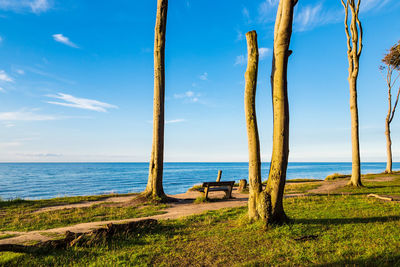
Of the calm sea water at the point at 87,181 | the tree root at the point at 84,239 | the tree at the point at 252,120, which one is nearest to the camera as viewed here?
the tree root at the point at 84,239

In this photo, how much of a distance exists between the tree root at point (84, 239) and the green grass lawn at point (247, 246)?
16 centimetres

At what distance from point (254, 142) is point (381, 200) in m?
7.12

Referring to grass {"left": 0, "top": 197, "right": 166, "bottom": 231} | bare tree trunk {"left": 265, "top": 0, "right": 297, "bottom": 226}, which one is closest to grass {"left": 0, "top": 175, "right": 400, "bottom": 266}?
bare tree trunk {"left": 265, "top": 0, "right": 297, "bottom": 226}

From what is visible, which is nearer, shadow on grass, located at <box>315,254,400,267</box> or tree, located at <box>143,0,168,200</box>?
shadow on grass, located at <box>315,254,400,267</box>

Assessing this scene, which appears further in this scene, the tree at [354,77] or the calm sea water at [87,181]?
the calm sea water at [87,181]

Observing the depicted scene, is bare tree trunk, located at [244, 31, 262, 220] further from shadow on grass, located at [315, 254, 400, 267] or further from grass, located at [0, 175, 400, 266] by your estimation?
shadow on grass, located at [315, 254, 400, 267]

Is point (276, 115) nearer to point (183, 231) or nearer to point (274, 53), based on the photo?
point (274, 53)

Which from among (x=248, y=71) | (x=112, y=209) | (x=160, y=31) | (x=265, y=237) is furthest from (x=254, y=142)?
(x=160, y=31)

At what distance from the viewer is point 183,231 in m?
6.48

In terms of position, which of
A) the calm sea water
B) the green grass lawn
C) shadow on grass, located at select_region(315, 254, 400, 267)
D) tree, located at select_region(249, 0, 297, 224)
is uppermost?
tree, located at select_region(249, 0, 297, 224)

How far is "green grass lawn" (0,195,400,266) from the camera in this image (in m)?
4.40

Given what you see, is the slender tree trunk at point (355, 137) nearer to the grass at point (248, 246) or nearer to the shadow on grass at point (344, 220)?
the grass at point (248, 246)

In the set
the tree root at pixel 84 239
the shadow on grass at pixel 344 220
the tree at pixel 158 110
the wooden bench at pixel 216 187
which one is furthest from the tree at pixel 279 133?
the tree at pixel 158 110

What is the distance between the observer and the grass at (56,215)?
798cm
